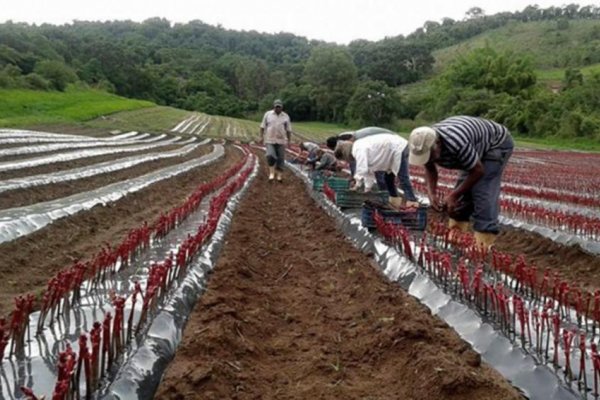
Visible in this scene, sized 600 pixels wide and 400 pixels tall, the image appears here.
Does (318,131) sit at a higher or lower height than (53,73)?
lower

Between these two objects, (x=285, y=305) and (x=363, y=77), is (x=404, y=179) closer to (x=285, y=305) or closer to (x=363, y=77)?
(x=285, y=305)

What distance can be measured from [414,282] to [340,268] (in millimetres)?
1155

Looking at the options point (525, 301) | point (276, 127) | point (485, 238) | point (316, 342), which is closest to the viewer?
point (316, 342)

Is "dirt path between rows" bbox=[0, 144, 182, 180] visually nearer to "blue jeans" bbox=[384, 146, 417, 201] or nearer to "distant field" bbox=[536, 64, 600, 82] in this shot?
"blue jeans" bbox=[384, 146, 417, 201]

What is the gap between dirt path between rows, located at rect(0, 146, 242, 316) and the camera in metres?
4.75

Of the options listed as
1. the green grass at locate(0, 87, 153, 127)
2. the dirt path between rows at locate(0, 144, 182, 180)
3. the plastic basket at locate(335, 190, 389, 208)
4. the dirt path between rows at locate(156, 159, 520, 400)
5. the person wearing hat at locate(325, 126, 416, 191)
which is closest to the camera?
the dirt path between rows at locate(156, 159, 520, 400)

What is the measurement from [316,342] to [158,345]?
1.07 m

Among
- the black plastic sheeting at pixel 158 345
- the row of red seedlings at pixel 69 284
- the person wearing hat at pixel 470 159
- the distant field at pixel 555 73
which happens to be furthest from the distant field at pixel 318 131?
the black plastic sheeting at pixel 158 345

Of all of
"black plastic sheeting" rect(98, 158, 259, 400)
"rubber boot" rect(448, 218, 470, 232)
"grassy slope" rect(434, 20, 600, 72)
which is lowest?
"black plastic sheeting" rect(98, 158, 259, 400)

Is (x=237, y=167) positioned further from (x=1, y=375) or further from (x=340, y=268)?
(x=1, y=375)

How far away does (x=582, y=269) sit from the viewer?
6.00 meters

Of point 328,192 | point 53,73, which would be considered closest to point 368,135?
point 328,192

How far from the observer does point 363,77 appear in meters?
79.5

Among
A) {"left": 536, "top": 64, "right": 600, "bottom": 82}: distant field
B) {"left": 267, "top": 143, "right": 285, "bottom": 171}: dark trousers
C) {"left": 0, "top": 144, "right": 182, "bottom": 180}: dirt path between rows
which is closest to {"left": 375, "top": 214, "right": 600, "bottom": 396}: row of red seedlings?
{"left": 267, "top": 143, "right": 285, "bottom": 171}: dark trousers
